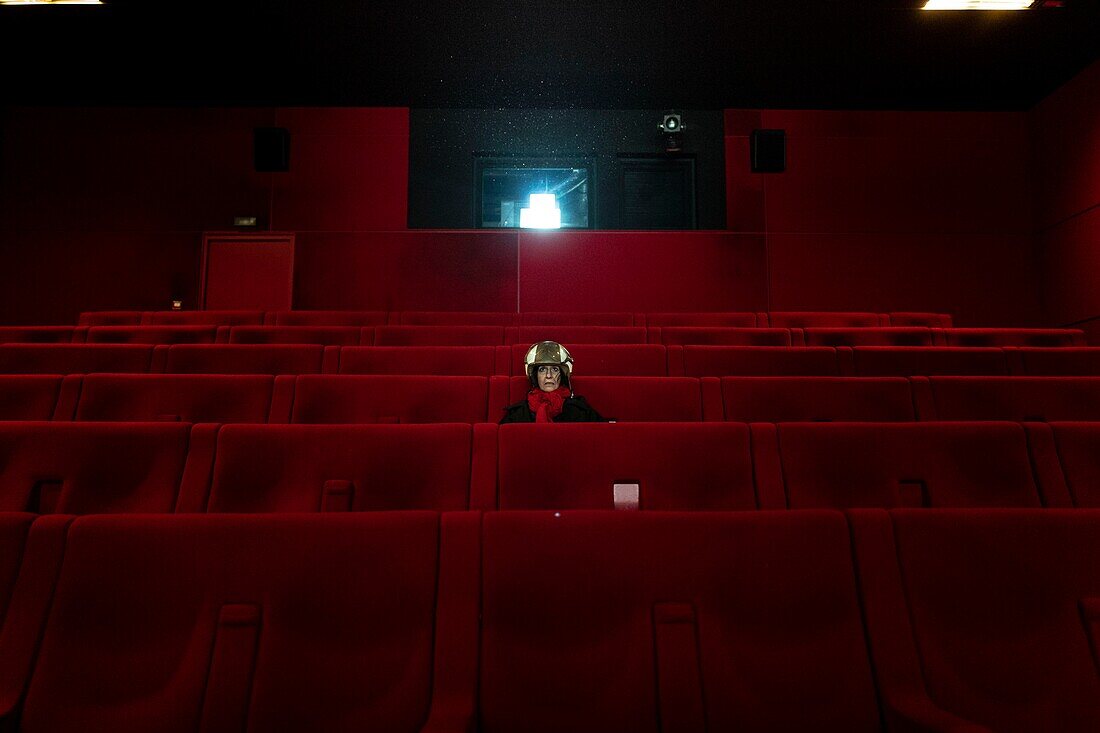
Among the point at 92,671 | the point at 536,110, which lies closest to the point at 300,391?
the point at 92,671

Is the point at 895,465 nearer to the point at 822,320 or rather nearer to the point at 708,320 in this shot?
the point at 708,320

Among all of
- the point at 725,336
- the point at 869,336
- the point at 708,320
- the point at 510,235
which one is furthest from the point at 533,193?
the point at 869,336

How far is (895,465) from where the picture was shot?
0.72 meters

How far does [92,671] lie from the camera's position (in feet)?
1.39

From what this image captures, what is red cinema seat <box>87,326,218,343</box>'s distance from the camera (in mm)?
1519

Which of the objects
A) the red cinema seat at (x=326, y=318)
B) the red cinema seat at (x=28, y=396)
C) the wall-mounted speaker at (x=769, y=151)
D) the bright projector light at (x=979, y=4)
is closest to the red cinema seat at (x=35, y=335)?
the red cinema seat at (x=326, y=318)

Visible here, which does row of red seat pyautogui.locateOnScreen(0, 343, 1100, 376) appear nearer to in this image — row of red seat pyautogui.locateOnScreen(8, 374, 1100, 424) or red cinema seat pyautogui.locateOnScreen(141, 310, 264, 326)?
row of red seat pyautogui.locateOnScreen(8, 374, 1100, 424)

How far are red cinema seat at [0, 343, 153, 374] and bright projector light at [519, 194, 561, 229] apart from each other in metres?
1.69

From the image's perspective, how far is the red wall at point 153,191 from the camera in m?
2.45

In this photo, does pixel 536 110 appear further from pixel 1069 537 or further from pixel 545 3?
pixel 1069 537

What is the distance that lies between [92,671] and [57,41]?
2457 mm

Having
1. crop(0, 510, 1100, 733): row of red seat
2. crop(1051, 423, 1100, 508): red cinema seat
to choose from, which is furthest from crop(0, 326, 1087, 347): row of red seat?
crop(0, 510, 1100, 733): row of red seat

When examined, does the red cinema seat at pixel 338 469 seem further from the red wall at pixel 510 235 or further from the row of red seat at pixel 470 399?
the red wall at pixel 510 235

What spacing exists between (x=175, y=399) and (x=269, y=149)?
6.01ft
